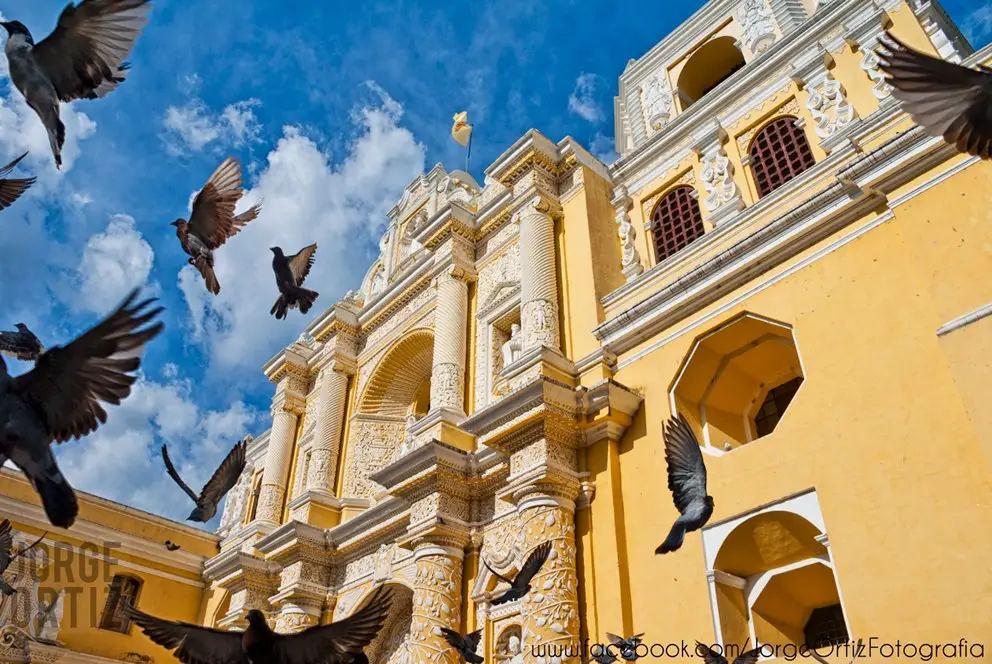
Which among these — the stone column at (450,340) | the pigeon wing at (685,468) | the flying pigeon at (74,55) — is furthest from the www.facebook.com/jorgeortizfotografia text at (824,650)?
the flying pigeon at (74,55)

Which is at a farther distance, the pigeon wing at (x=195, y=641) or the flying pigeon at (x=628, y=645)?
the flying pigeon at (x=628, y=645)

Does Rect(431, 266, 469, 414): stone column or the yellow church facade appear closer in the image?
the yellow church facade

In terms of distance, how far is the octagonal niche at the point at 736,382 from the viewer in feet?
30.8

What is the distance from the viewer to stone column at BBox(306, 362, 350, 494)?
15.3 metres

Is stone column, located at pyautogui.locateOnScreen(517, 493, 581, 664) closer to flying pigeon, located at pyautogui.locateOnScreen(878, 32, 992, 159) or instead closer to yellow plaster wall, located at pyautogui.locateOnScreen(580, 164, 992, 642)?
yellow plaster wall, located at pyautogui.locateOnScreen(580, 164, 992, 642)

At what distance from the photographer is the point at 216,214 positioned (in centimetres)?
689

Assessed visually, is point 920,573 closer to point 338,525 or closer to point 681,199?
point 681,199

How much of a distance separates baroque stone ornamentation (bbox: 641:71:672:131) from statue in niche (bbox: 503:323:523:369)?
172 inches

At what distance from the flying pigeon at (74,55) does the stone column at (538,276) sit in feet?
22.2

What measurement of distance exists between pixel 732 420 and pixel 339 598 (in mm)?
7860

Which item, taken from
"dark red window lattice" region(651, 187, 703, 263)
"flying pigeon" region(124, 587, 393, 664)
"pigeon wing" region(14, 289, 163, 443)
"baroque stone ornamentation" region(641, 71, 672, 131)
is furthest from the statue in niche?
"pigeon wing" region(14, 289, 163, 443)

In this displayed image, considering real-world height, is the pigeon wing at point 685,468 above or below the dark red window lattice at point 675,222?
below

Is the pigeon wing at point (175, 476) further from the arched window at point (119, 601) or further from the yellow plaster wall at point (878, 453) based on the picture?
the arched window at point (119, 601)

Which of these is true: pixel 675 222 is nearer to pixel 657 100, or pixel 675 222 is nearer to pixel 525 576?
pixel 657 100
